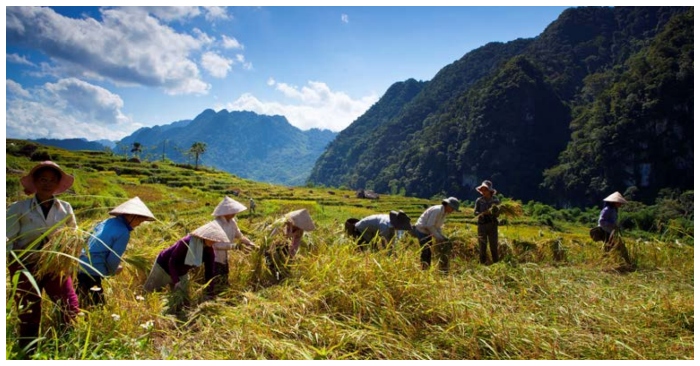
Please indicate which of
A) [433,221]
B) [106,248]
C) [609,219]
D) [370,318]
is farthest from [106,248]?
[609,219]

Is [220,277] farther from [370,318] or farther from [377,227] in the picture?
[377,227]

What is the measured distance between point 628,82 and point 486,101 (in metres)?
27.0

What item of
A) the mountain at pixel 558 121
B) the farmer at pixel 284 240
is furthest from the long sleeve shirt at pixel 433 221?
the mountain at pixel 558 121

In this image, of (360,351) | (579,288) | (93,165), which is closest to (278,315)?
(360,351)

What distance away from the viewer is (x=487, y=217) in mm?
5191

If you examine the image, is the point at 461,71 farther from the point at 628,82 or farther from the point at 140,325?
the point at 140,325

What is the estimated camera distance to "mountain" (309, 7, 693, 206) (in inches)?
2349

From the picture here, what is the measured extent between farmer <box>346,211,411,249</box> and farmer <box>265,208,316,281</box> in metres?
0.76

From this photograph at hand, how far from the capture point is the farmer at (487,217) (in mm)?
5148

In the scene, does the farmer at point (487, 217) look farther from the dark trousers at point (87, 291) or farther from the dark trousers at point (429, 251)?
the dark trousers at point (87, 291)

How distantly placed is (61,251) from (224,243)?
1.45 metres

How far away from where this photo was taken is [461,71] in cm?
Result: 12544

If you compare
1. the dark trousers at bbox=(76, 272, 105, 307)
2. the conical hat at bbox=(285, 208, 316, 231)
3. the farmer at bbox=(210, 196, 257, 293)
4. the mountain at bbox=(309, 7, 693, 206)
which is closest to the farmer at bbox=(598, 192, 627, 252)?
the conical hat at bbox=(285, 208, 316, 231)

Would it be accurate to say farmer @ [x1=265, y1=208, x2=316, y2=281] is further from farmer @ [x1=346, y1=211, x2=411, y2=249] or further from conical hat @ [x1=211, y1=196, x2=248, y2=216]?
farmer @ [x1=346, y1=211, x2=411, y2=249]
